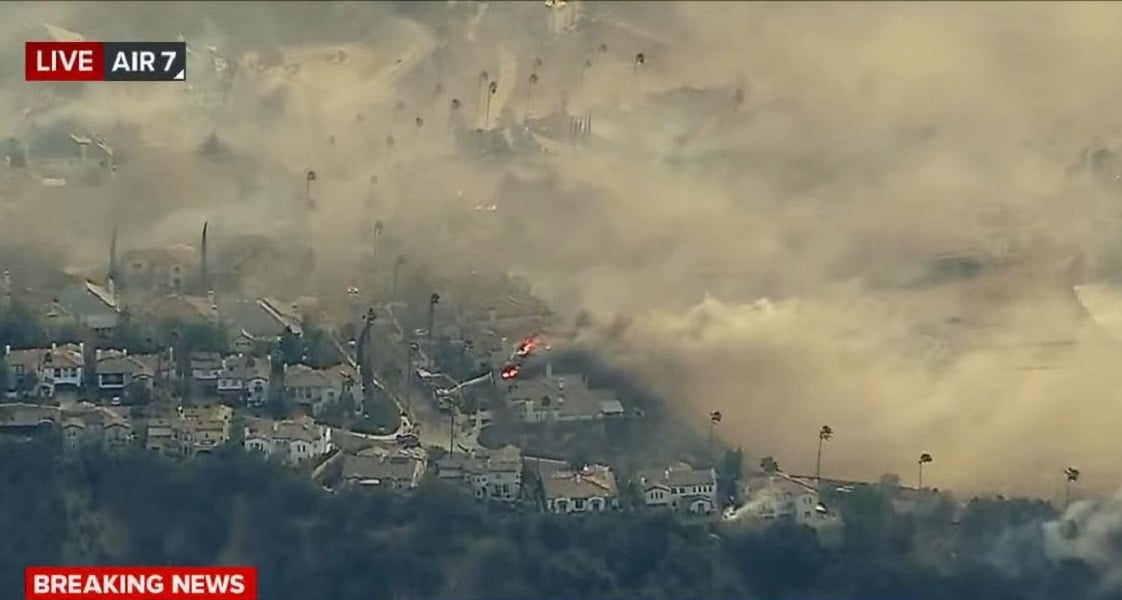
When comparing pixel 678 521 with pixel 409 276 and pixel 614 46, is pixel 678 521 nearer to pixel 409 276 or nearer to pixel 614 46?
pixel 409 276

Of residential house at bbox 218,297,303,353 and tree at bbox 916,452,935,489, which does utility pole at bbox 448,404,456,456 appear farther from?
tree at bbox 916,452,935,489

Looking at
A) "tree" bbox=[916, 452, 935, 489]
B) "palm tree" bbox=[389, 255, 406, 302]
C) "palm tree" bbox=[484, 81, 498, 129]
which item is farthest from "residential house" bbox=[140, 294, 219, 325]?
"tree" bbox=[916, 452, 935, 489]

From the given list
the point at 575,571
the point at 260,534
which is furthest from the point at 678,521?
the point at 260,534

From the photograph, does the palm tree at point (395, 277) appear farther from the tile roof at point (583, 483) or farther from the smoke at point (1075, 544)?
the smoke at point (1075, 544)

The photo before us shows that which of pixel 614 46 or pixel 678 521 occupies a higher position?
pixel 614 46

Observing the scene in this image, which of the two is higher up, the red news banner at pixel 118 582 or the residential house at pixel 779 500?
the residential house at pixel 779 500

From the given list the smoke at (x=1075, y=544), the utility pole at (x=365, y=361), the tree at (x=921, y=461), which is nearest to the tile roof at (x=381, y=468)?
the utility pole at (x=365, y=361)
